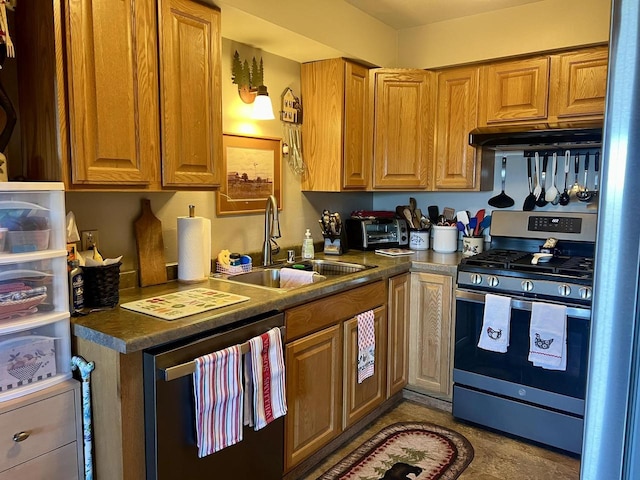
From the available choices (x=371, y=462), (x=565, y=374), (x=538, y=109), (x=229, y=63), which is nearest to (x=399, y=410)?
(x=371, y=462)

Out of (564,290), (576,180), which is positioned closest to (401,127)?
(576,180)

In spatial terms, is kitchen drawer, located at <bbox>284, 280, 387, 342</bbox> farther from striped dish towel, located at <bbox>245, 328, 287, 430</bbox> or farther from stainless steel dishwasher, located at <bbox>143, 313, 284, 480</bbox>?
stainless steel dishwasher, located at <bbox>143, 313, 284, 480</bbox>

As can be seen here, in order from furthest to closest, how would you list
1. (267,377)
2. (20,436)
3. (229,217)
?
(229,217) < (267,377) < (20,436)

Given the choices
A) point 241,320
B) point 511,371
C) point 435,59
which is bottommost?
point 511,371

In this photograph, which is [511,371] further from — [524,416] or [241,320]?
[241,320]

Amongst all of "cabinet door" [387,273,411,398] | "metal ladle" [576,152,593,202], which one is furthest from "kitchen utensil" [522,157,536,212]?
"cabinet door" [387,273,411,398]

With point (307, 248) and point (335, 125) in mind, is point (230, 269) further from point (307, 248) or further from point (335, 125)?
point (335, 125)

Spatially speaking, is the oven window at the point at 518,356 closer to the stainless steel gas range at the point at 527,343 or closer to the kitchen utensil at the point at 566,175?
the stainless steel gas range at the point at 527,343

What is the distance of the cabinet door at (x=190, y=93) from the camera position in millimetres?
1885

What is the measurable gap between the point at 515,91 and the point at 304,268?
1.69 m

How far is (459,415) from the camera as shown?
109 inches

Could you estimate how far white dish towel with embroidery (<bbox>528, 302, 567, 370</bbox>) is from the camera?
2.38 meters

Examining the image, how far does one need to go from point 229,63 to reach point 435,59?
4.62 feet

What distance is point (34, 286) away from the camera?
59.3 inches
